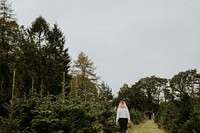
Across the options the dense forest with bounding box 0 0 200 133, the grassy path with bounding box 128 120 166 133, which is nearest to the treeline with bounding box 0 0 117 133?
the dense forest with bounding box 0 0 200 133

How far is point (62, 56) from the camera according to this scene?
53438 mm

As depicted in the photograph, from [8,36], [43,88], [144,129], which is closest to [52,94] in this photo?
[43,88]

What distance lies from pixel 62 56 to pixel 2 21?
1813 centimetres

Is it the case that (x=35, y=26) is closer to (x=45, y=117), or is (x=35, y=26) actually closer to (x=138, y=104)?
(x=45, y=117)

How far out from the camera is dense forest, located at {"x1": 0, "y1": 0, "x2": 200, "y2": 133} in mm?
12539

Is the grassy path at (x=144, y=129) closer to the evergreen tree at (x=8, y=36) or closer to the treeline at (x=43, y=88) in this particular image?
the treeline at (x=43, y=88)

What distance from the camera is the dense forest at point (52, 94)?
1254 centimetres

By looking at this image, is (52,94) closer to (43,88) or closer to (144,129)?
(43,88)

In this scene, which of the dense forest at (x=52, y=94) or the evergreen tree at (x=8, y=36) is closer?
the dense forest at (x=52, y=94)

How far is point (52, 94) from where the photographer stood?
41.8 m

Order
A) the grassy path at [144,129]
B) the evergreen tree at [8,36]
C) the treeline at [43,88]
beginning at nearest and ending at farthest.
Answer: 1. the treeline at [43,88]
2. the grassy path at [144,129]
3. the evergreen tree at [8,36]

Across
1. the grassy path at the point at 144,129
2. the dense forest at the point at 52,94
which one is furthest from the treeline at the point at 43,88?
the grassy path at the point at 144,129

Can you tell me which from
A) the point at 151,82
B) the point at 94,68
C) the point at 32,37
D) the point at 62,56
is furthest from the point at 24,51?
the point at 151,82

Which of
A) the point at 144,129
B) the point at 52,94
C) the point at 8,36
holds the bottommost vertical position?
the point at 144,129
